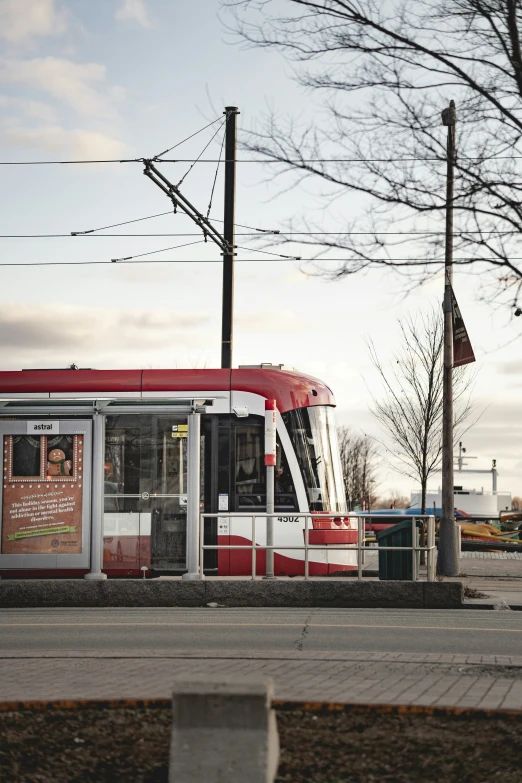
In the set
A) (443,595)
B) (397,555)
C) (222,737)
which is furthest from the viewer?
(397,555)

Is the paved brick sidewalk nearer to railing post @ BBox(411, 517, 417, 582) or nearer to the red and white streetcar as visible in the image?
railing post @ BBox(411, 517, 417, 582)

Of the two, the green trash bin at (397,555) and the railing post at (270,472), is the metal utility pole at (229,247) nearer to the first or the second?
the railing post at (270,472)

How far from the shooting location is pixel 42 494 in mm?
16609

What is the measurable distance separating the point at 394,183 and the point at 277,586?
8.95 meters

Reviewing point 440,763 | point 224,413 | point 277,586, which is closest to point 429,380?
point 224,413

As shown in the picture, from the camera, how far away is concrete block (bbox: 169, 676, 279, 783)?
491 centimetres

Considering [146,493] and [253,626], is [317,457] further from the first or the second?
[253,626]

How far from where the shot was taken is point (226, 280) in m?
21.0

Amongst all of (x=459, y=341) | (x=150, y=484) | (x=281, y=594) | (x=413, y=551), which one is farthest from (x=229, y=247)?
(x=281, y=594)

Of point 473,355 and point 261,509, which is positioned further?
point 473,355

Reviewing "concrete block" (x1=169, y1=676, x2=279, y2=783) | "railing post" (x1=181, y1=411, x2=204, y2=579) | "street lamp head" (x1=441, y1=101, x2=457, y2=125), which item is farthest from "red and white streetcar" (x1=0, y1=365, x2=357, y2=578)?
"concrete block" (x1=169, y1=676, x2=279, y2=783)

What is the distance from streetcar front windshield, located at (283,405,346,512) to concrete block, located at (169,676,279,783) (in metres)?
12.2

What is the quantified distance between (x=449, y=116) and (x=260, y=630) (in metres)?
6.63

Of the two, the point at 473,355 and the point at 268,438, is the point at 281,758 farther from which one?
the point at 473,355
